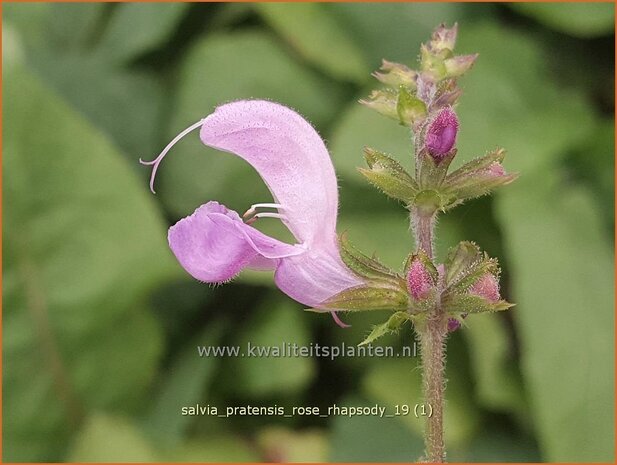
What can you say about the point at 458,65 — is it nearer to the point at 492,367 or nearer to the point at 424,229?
the point at 424,229

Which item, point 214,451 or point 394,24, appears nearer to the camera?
point 214,451

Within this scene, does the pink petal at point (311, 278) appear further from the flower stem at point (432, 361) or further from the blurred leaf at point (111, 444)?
the blurred leaf at point (111, 444)

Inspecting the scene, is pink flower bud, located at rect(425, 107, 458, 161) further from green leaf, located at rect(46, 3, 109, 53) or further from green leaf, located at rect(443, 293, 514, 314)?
green leaf, located at rect(46, 3, 109, 53)

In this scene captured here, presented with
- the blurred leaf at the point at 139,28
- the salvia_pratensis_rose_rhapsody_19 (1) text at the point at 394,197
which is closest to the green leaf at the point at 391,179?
the salvia_pratensis_rose_rhapsody_19 (1) text at the point at 394,197

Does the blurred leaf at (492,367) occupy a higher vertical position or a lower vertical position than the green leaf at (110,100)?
lower

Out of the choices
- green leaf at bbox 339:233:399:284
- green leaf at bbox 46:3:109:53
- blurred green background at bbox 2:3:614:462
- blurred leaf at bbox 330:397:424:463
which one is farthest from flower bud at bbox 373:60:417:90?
green leaf at bbox 46:3:109:53

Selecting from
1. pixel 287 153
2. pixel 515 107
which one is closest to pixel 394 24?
pixel 515 107
